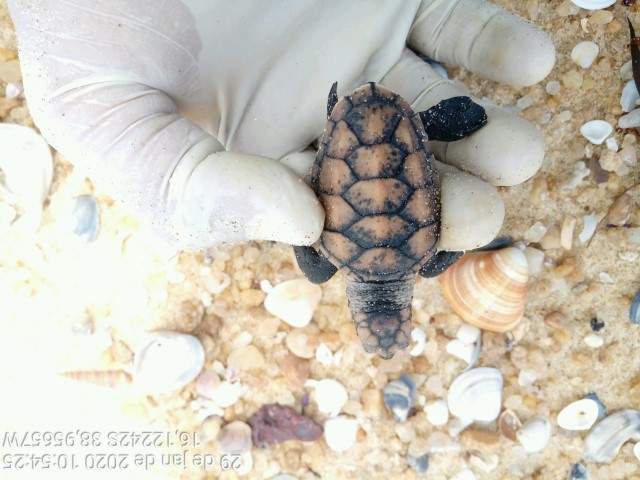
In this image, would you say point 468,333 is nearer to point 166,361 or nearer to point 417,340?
point 417,340

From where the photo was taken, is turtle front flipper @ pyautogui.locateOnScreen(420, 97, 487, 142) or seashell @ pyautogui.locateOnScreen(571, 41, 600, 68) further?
seashell @ pyautogui.locateOnScreen(571, 41, 600, 68)

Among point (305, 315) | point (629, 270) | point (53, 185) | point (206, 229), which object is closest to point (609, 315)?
point (629, 270)

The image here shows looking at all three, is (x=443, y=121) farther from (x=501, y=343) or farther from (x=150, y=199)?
(x=501, y=343)

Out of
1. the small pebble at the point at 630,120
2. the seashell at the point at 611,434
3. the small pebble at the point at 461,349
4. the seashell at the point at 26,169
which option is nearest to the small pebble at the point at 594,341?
the seashell at the point at 611,434

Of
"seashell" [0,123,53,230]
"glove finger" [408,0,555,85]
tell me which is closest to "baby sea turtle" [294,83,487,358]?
"glove finger" [408,0,555,85]

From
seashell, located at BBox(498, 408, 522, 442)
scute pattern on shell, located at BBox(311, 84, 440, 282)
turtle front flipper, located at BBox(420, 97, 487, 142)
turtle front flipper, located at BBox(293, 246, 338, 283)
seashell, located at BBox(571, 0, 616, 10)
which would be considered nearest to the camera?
scute pattern on shell, located at BBox(311, 84, 440, 282)

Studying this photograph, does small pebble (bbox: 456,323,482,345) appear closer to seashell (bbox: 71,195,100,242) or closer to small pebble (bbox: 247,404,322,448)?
small pebble (bbox: 247,404,322,448)

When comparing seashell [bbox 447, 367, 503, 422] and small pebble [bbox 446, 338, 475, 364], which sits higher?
small pebble [bbox 446, 338, 475, 364]
